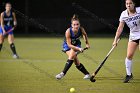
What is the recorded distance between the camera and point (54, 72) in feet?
40.0

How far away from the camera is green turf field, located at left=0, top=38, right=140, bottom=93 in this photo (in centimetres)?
962

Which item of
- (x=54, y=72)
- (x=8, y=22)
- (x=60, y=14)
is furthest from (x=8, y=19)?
(x=60, y=14)

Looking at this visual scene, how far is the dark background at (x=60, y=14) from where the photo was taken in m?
26.8

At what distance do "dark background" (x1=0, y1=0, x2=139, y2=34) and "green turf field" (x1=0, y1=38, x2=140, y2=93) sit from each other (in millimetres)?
7063

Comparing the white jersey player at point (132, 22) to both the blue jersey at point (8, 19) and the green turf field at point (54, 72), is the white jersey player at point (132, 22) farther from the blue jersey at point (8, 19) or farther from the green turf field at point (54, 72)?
the blue jersey at point (8, 19)

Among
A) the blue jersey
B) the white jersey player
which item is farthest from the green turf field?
the blue jersey

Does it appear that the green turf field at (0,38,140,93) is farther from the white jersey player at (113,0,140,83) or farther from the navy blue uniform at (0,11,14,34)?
the navy blue uniform at (0,11,14,34)

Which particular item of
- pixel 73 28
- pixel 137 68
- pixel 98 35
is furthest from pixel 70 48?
pixel 98 35

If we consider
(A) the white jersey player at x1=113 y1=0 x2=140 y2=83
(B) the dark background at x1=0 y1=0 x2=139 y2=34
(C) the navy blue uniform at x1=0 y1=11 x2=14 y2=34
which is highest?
(A) the white jersey player at x1=113 y1=0 x2=140 y2=83

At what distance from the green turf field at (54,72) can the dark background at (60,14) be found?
278 inches

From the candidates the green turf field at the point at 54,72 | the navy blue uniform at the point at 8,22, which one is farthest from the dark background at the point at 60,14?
the navy blue uniform at the point at 8,22

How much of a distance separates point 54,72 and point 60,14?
15163 mm

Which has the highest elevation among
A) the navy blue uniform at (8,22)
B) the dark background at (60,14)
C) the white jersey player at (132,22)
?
the white jersey player at (132,22)

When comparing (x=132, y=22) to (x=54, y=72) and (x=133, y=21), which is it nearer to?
(x=133, y=21)
